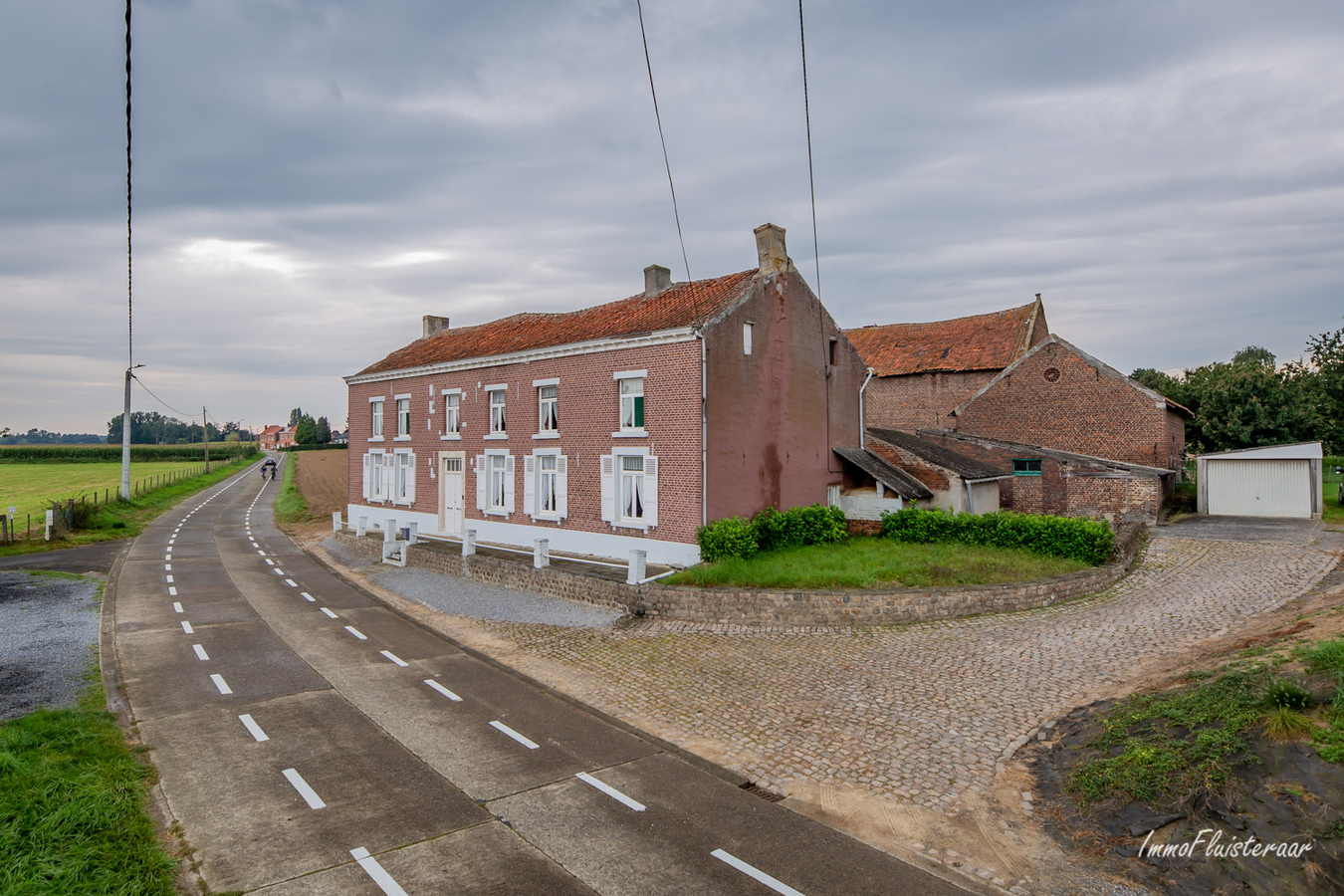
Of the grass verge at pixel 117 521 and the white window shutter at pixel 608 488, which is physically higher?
the white window shutter at pixel 608 488

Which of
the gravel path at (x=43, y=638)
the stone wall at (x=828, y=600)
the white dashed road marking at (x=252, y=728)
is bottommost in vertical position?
the white dashed road marking at (x=252, y=728)

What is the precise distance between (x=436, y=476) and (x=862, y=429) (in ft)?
52.5

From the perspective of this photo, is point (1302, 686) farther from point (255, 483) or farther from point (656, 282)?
point (255, 483)

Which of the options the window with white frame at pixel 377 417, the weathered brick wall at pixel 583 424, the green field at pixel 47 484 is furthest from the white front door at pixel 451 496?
the green field at pixel 47 484

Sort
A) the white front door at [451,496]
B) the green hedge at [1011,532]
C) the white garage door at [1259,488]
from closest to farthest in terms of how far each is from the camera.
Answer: the green hedge at [1011,532], the white garage door at [1259,488], the white front door at [451,496]

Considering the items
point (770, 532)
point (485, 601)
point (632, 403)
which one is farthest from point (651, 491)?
point (485, 601)

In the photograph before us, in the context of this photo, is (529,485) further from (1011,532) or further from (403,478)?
(1011,532)

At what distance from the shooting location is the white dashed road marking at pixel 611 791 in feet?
23.6

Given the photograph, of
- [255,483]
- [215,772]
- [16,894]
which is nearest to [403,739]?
[215,772]

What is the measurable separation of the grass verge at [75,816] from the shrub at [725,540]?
11526 millimetres

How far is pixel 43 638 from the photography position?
1332 cm

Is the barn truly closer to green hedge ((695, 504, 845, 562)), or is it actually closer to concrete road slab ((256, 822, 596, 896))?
green hedge ((695, 504, 845, 562))

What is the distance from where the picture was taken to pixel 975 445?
2666cm

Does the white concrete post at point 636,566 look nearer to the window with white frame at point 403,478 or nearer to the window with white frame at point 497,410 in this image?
the window with white frame at point 497,410
